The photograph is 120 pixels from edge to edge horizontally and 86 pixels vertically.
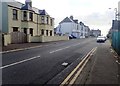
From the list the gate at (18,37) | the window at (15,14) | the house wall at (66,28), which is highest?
the window at (15,14)

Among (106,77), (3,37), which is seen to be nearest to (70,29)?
(3,37)

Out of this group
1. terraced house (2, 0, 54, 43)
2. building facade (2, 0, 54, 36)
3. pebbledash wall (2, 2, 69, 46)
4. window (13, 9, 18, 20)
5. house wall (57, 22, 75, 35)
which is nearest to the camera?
terraced house (2, 0, 54, 43)

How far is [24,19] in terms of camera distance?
51688 mm

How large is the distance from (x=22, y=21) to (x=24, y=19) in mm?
798

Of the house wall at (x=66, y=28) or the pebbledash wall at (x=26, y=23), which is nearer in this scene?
the pebbledash wall at (x=26, y=23)

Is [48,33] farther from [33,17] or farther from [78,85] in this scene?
[78,85]

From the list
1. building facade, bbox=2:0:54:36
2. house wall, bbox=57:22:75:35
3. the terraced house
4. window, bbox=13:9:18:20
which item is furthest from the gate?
house wall, bbox=57:22:75:35

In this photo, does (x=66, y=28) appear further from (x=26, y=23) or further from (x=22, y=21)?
(x=22, y=21)

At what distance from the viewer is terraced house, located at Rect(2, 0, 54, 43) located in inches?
1750

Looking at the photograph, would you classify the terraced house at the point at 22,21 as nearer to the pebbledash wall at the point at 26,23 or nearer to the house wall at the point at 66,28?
the pebbledash wall at the point at 26,23

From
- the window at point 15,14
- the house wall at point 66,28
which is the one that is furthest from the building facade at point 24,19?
the house wall at point 66,28

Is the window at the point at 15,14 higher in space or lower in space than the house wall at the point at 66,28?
higher

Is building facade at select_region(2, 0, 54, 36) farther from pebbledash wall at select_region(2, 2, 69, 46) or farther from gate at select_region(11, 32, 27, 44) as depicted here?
gate at select_region(11, 32, 27, 44)

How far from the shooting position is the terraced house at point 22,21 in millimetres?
44456
